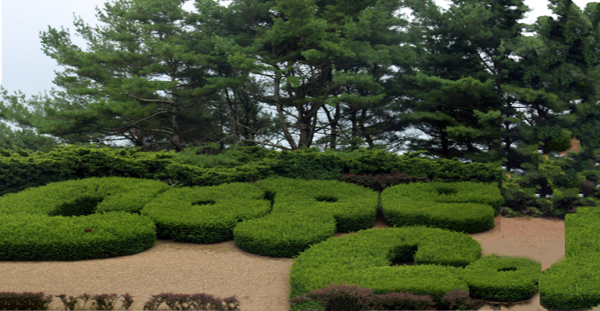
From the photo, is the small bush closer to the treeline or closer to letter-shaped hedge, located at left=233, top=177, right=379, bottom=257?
letter-shaped hedge, located at left=233, top=177, right=379, bottom=257

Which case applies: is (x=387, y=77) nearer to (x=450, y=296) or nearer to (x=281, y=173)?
(x=281, y=173)

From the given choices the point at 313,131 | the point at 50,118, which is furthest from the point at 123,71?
the point at 313,131

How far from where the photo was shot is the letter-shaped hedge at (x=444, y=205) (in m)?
6.72

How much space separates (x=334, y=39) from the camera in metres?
13.4

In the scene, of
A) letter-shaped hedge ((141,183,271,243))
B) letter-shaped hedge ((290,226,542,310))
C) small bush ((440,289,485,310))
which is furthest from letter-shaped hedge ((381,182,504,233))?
small bush ((440,289,485,310))

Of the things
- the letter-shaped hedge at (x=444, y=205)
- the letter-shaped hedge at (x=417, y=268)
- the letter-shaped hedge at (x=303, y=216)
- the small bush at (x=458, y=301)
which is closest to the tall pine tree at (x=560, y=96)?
the letter-shaped hedge at (x=417, y=268)

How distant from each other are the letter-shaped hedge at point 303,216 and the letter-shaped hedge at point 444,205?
36 cm

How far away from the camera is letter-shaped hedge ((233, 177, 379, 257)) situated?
588 centimetres

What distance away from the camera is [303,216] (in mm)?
6707

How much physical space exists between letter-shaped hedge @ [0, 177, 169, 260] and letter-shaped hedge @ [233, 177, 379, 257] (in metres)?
1.53

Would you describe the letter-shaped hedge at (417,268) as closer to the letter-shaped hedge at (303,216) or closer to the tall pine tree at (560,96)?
the letter-shaped hedge at (303,216)

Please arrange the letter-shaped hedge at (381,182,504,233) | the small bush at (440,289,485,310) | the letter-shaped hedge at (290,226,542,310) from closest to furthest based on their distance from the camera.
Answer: the small bush at (440,289,485,310), the letter-shaped hedge at (290,226,542,310), the letter-shaped hedge at (381,182,504,233)

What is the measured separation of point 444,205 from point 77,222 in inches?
219

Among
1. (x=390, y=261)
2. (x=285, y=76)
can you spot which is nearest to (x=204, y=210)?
(x=390, y=261)
